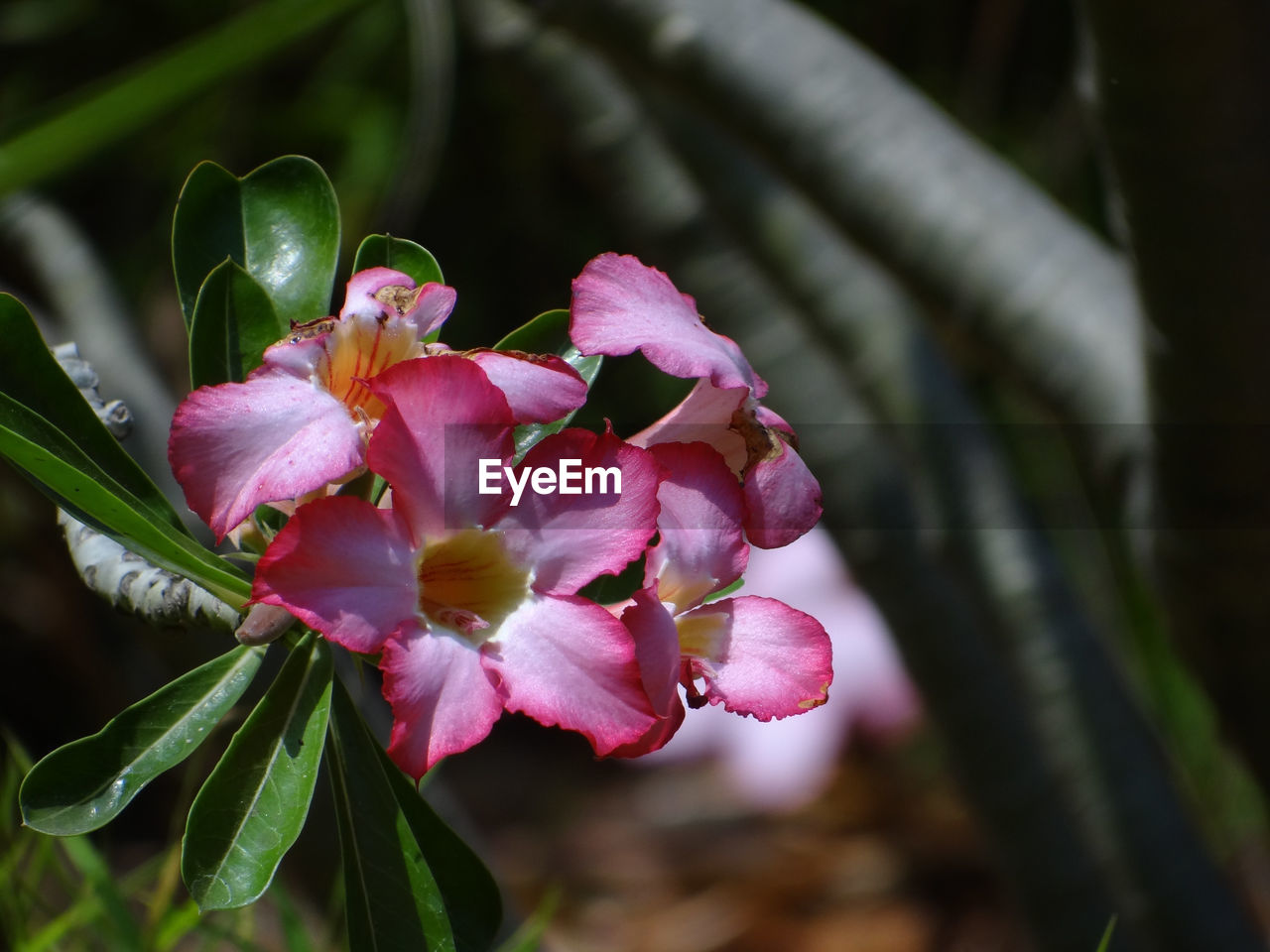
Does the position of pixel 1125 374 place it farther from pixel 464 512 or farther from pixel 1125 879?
pixel 464 512

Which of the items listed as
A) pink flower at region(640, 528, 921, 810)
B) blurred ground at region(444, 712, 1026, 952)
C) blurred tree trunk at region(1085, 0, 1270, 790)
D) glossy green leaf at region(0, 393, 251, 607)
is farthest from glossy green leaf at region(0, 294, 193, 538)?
blurred ground at region(444, 712, 1026, 952)

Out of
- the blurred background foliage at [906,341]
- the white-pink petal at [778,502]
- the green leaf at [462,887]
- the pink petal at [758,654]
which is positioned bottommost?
the blurred background foliage at [906,341]

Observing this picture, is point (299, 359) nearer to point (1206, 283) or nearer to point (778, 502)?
point (778, 502)

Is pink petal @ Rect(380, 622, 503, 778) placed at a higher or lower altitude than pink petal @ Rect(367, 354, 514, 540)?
lower

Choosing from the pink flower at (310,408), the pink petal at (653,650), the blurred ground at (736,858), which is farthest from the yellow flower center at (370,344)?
the blurred ground at (736,858)

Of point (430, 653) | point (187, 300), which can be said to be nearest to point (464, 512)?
point (430, 653)

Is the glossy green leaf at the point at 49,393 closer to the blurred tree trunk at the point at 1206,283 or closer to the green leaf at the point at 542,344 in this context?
the green leaf at the point at 542,344

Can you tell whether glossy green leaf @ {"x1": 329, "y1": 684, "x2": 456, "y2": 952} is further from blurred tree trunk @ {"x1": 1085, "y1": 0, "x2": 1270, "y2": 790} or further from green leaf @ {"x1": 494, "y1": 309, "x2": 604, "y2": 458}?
blurred tree trunk @ {"x1": 1085, "y1": 0, "x2": 1270, "y2": 790}
